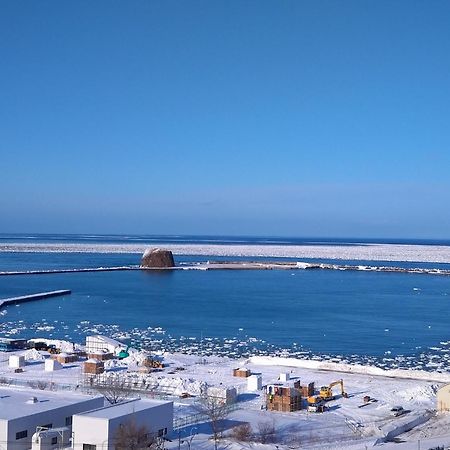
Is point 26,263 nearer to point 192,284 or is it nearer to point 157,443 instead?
point 192,284

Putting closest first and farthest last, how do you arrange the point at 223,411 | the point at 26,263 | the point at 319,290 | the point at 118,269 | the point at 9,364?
1. the point at 223,411
2. the point at 9,364
3. the point at 319,290
4. the point at 118,269
5. the point at 26,263

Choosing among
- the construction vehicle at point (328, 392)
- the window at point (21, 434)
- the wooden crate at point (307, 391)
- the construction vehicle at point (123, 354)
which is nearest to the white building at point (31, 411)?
the window at point (21, 434)

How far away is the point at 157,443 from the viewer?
44.3ft

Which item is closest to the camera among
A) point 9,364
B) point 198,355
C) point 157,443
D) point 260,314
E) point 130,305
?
point 157,443

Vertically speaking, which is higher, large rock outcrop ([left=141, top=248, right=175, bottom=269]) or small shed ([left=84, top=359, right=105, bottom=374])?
large rock outcrop ([left=141, top=248, right=175, bottom=269])

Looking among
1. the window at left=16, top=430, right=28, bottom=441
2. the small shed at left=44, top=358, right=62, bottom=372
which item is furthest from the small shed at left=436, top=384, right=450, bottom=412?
the small shed at left=44, top=358, right=62, bottom=372

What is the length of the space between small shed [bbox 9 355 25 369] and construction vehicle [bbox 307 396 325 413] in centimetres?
909

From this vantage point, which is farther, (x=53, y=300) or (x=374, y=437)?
Answer: (x=53, y=300)

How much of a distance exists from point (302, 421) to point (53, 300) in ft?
97.1

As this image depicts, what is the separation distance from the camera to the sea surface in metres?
Result: 27.5

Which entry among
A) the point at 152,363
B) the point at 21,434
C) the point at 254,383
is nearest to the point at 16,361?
the point at 152,363

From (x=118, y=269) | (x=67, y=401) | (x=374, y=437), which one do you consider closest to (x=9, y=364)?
(x=67, y=401)

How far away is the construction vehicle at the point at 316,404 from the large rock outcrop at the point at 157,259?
53.2 m

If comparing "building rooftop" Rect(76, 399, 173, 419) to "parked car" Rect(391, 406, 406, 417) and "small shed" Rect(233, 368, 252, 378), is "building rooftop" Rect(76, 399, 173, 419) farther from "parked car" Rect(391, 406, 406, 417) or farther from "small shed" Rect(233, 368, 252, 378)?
"small shed" Rect(233, 368, 252, 378)
